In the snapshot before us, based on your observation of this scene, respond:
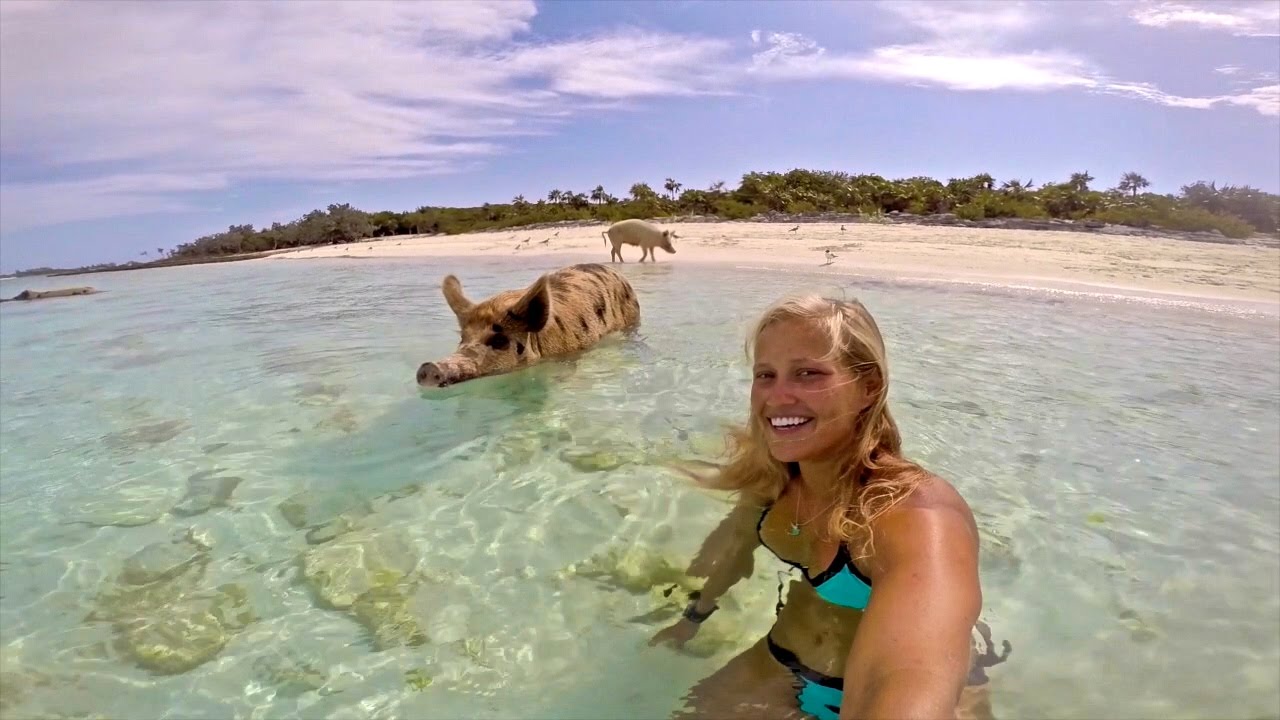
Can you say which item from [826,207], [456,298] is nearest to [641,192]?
[826,207]

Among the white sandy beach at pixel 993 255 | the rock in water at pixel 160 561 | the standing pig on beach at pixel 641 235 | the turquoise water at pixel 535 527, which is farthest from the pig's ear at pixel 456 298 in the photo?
the standing pig on beach at pixel 641 235

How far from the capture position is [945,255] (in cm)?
1852

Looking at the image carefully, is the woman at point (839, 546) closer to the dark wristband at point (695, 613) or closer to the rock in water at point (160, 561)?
the dark wristband at point (695, 613)

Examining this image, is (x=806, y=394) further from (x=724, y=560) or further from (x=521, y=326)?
(x=521, y=326)

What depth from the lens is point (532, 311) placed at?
8023 millimetres

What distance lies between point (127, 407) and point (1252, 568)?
9499mm

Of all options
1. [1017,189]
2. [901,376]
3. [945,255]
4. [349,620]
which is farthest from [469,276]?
[1017,189]

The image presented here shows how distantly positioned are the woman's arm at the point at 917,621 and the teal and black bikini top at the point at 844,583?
0.18m

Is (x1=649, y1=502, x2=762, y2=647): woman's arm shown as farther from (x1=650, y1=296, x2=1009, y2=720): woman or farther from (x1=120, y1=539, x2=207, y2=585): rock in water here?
(x1=120, y1=539, x2=207, y2=585): rock in water

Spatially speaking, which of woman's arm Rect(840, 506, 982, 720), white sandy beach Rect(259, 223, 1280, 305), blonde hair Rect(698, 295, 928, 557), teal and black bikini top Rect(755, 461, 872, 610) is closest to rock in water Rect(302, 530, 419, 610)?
teal and black bikini top Rect(755, 461, 872, 610)

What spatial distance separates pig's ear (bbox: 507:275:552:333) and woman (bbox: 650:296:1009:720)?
4.84m

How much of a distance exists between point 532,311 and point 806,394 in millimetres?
5900

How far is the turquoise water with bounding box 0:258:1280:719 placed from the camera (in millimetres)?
3260

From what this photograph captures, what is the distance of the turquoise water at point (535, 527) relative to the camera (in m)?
3.26
